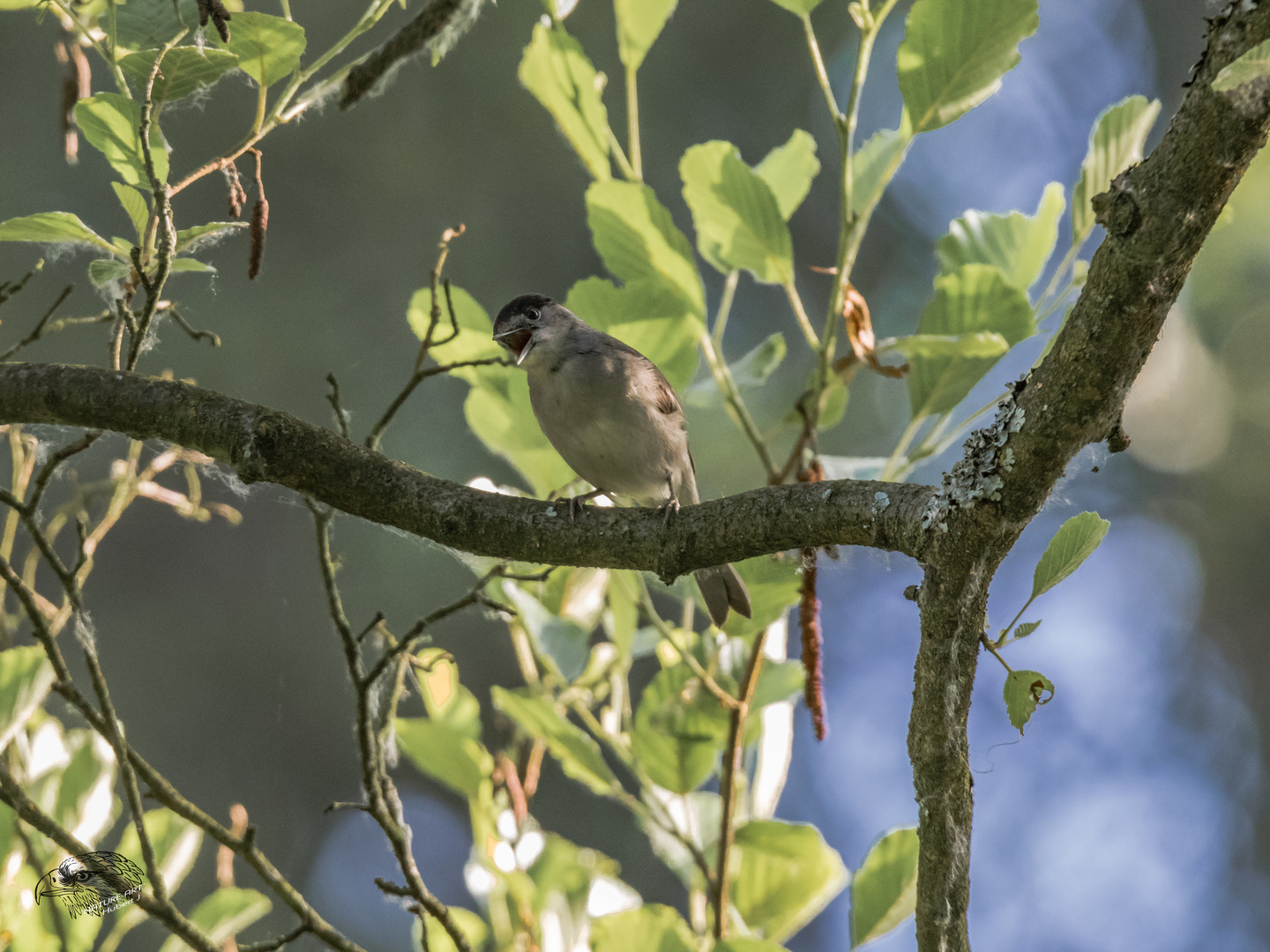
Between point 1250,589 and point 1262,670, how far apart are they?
2.15 ft

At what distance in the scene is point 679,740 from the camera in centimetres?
188

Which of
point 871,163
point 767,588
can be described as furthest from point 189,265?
point 871,163

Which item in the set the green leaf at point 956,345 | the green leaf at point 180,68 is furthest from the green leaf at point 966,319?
the green leaf at point 180,68

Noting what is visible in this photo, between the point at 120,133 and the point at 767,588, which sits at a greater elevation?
the point at 120,133

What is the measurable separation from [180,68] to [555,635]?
3.77 ft

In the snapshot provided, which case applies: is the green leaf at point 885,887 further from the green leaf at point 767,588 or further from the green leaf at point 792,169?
the green leaf at point 792,169

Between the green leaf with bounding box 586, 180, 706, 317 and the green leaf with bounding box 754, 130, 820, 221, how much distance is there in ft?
1.32

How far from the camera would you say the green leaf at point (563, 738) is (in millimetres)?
1883

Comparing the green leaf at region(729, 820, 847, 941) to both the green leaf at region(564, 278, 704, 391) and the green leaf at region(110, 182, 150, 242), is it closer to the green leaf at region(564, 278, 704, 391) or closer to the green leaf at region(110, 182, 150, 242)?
the green leaf at region(564, 278, 704, 391)

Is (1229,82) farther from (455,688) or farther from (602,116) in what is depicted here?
(455,688)

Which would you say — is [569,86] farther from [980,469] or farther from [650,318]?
[980,469]

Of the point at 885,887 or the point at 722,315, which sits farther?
the point at 722,315

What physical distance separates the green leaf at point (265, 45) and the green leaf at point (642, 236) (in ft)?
1.75

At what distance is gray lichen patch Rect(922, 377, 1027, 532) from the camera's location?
1109 mm
